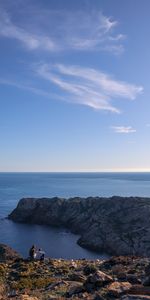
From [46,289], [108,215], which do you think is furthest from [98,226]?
[46,289]

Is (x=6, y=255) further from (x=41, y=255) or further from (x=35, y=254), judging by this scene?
(x=41, y=255)

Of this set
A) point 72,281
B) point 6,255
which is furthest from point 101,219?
point 72,281

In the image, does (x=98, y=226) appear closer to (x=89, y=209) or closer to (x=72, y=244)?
(x=72, y=244)

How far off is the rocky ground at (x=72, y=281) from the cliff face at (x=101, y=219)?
51593mm

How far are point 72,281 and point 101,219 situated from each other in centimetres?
8119

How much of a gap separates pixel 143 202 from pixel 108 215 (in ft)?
31.9

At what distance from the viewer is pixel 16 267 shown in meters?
32.2

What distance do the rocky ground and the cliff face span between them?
51593mm

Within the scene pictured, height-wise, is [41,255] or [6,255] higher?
[41,255]

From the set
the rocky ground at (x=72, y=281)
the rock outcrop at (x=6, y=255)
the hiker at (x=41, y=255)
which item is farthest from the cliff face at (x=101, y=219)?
the rocky ground at (x=72, y=281)

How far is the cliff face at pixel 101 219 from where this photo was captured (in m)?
88.9

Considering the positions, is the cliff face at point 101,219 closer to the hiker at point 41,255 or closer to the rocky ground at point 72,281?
the hiker at point 41,255

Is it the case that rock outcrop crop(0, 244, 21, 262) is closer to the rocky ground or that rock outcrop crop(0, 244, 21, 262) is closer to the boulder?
the rocky ground

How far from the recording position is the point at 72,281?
24188mm
